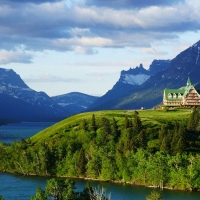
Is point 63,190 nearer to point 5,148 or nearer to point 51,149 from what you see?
point 51,149

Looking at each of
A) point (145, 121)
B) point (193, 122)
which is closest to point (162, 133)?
point (193, 122)

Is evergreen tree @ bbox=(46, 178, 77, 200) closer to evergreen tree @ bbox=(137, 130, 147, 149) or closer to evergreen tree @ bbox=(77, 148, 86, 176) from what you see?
evergreen tree @ bbox=(77, 148, 86, 176)

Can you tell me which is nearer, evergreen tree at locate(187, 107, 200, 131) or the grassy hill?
evergreen tree at locate(187, 107, 200, 131)

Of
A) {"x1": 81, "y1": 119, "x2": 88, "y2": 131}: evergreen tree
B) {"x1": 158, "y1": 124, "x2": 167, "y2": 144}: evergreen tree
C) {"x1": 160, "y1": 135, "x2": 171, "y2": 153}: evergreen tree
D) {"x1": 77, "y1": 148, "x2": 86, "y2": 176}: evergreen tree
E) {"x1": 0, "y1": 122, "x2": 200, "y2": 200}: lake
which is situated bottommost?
{"x1": 0, "y1": 122, "x2": 200, "y2": 200}: lake

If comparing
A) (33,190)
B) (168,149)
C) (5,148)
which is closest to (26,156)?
(5,148)

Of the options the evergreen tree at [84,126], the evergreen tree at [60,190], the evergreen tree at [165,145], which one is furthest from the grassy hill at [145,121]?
the evergreen tree at [60,190]

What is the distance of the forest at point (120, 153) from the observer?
447 feet

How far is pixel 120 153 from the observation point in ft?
490

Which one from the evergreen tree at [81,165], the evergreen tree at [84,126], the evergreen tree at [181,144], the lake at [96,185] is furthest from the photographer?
the evergreen tree at [84,126]

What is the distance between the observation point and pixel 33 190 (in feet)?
438

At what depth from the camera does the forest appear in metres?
136

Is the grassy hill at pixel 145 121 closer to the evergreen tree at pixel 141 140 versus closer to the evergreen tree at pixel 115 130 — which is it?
the evergreen tree at pixel 115 130

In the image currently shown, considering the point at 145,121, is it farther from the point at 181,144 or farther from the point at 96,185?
the point at 96,185

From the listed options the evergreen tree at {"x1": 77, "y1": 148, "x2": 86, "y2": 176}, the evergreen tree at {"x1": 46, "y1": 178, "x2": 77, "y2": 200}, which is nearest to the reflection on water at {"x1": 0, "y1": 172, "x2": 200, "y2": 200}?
the evergreen tree at {"x1": 77, "y1": 148, "x2": 86, "y2": 176}
